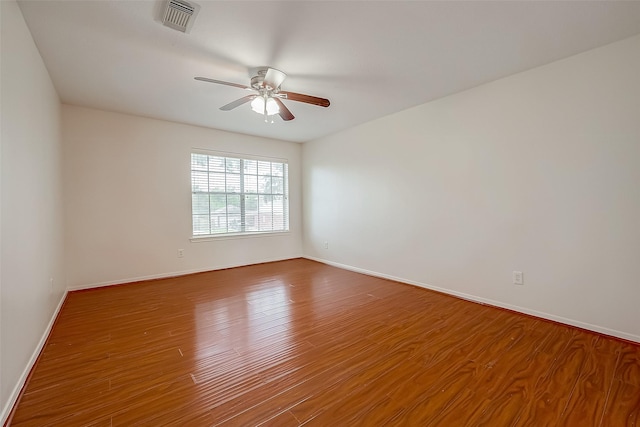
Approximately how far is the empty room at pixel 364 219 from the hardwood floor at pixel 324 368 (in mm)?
17

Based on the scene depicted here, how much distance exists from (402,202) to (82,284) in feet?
14.5

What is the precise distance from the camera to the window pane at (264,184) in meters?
5.18

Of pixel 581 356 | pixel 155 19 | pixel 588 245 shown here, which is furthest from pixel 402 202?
pixel 155 19

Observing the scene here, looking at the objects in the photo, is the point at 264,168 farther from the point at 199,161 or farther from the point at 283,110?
the point at 283,110

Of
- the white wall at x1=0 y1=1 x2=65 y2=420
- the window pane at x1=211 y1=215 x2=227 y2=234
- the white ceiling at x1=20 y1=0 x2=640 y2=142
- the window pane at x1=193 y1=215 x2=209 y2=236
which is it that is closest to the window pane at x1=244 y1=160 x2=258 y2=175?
the window pane at x1=211 y1=215 x2=227 y2=234

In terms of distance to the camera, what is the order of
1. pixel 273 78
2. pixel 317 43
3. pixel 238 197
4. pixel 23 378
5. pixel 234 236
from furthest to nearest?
pixel 238 197 < pixel 234 236 < pixel 273 78 < pixel 317 43 < pixel 23 378

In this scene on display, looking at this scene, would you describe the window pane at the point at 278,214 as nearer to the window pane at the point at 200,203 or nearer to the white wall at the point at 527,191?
the window pane at the point at 200,203

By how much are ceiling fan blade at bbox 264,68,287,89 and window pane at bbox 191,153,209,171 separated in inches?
94.1

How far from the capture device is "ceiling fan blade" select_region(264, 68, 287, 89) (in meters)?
2.50

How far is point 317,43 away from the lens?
2.18 meters

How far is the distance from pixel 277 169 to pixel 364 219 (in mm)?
2122

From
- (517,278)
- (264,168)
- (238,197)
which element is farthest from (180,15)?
(517,278)

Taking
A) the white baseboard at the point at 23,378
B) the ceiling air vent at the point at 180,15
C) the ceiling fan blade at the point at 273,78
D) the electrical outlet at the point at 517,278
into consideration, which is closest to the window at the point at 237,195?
the white baseboard at the point at 23,378

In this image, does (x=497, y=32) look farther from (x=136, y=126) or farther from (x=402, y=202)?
(x=136, y=126)
